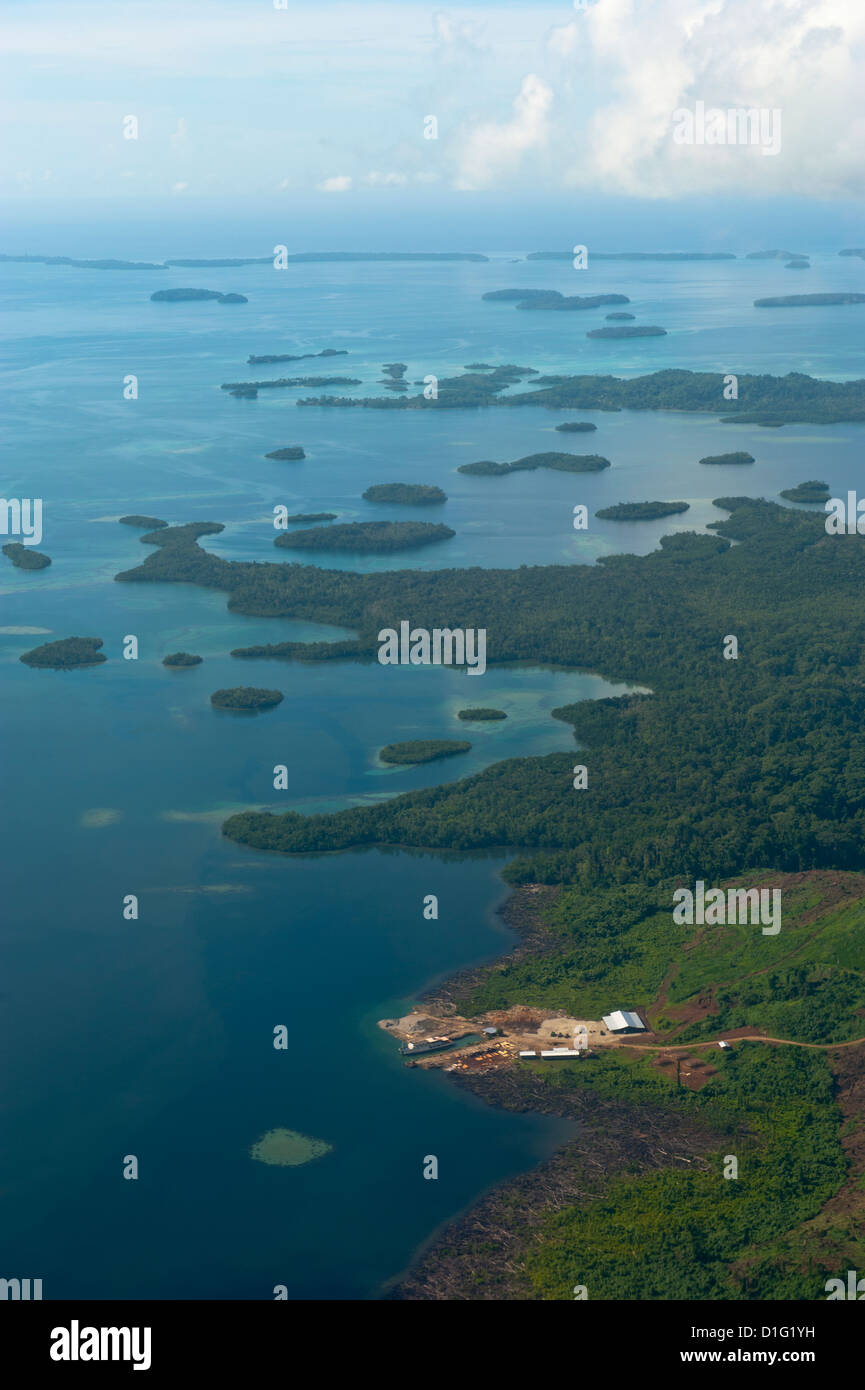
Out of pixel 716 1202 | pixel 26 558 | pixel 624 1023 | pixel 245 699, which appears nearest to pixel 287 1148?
pixel 624 1023

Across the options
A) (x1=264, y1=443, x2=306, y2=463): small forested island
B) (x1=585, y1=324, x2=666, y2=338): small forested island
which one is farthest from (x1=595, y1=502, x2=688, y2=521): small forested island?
(x1=585, y1=324, x2=666, y2=338): small forested island

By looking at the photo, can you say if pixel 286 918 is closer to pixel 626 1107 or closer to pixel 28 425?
pixel 626 1107

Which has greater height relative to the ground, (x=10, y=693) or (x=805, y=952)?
(x=10, y=693)

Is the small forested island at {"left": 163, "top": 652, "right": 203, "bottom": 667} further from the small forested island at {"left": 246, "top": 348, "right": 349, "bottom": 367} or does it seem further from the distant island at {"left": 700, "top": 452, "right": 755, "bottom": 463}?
the small forested island at {"left": 246, "top": 348, "right": 349, "bottom": 367}

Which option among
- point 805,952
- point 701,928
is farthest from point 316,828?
point 805,952

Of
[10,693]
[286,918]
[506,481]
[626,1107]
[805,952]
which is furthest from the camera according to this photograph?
[506,481]

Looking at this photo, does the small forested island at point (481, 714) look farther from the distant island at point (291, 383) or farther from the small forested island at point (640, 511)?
the distant island at point (291, 383)
